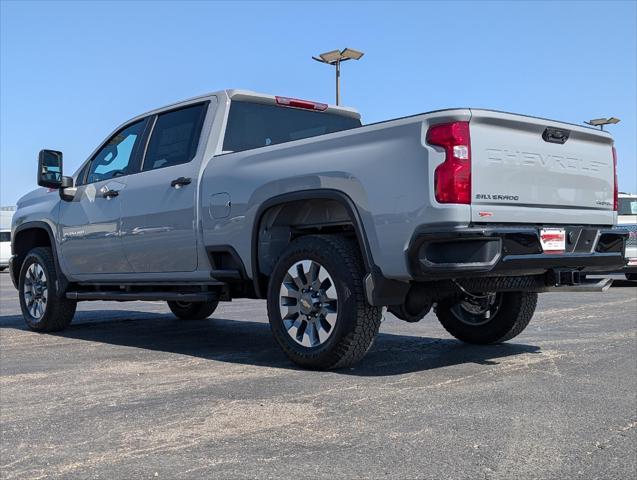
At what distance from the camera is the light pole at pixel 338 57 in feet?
73.6

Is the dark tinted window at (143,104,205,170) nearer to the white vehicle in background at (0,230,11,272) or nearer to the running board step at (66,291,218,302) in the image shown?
the running board step at (66,291,218,302)

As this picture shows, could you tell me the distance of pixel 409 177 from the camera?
4434 mm

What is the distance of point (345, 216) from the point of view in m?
5.12

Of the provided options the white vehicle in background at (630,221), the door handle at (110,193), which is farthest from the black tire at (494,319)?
the white vehicle in background at (630,221)

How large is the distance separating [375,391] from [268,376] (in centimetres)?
85

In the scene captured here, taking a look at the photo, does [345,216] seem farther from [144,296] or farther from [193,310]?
[193,310]

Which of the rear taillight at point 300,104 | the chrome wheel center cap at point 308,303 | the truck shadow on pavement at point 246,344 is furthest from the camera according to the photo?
the rear taillight at point 300,104

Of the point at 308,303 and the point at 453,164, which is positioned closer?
the point at 453,164

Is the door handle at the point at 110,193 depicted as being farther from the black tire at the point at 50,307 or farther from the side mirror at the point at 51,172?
the black tire at the point at 50,307

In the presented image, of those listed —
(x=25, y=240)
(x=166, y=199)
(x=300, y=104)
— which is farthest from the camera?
(x=25, y=240)

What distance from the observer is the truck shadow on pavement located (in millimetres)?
5266

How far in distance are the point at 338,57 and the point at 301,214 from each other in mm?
18103

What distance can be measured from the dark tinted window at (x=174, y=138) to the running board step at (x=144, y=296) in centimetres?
112

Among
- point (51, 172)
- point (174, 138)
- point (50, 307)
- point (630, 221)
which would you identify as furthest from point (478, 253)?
point (630, 221)
